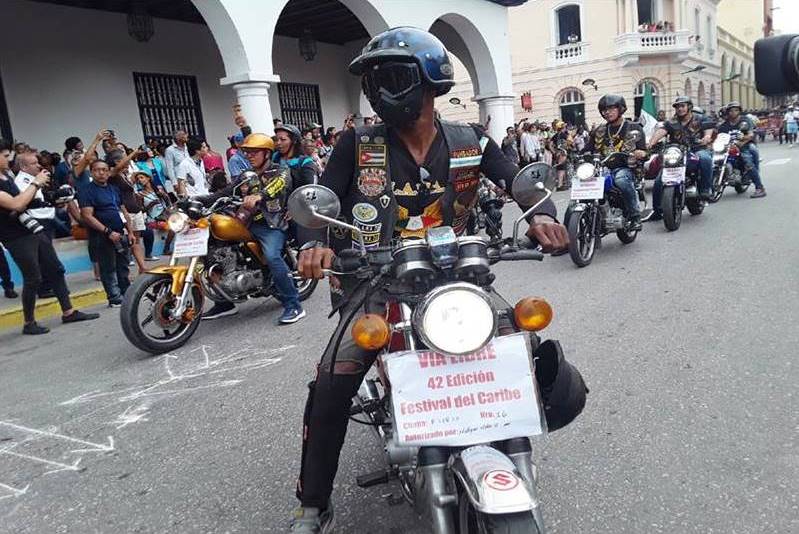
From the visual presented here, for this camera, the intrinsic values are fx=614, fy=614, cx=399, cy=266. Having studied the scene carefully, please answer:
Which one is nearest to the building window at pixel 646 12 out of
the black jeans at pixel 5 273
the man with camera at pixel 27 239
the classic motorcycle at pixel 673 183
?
the classic motorcycle at pixel 673 183

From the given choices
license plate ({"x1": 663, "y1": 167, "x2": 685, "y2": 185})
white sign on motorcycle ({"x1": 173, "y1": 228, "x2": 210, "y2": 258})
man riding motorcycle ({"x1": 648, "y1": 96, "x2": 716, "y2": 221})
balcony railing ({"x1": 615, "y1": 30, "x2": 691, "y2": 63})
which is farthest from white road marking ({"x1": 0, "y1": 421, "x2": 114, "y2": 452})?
balcony railing ({"x1": 615, "y1": 30, "x2": 691, "y2": 63})

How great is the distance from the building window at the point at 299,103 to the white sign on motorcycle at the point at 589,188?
34.6 feet

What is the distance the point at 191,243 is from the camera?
5227mm

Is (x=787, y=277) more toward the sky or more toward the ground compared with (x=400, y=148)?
more toward the ground

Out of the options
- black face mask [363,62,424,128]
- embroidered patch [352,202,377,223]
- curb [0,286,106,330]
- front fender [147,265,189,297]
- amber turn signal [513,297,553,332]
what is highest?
black face mask [363,62,424,128]

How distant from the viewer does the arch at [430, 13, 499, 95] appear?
1488 centimetres

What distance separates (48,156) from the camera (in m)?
9.34

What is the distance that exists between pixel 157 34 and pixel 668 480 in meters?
13.1

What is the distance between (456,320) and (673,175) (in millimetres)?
7323

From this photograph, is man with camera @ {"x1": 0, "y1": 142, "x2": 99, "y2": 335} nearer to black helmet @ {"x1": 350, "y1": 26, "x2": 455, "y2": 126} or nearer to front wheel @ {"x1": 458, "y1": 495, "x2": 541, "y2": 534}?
black helmet @ {"x1": 350, "y1": 26, "x2": 455, "y2": 126}

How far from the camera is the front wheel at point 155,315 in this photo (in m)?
4.78

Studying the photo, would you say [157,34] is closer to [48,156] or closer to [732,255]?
[48,156]

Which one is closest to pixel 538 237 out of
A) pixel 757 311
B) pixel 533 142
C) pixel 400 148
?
pixel 400 148

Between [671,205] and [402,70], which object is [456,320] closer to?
[402,70]
